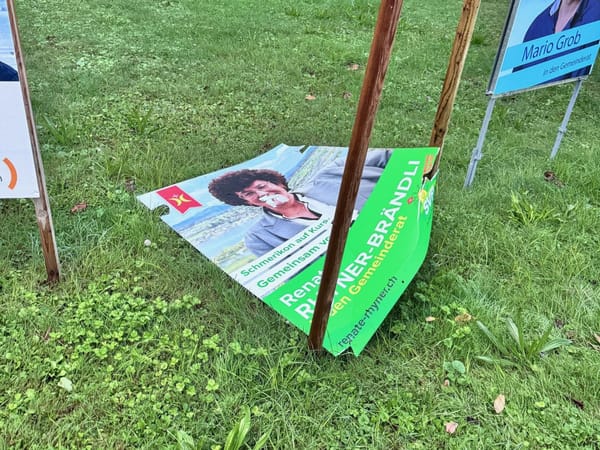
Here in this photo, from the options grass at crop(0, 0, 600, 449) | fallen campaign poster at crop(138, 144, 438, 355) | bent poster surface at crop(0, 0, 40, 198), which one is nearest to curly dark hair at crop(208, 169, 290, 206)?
fallen campaign poster at crop(138, 144, 438, 355)

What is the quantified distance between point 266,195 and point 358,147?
1356 millimetres

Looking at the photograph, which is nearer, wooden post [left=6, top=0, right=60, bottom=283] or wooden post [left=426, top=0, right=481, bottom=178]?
wooden post [left=6, top=0, right=60, bottom=283]

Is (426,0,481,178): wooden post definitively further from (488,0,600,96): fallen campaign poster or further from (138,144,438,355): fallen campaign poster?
(488,0,600,96): fallen campaign poster

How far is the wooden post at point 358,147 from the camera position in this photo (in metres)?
1.21

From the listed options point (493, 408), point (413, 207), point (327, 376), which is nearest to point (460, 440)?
point (493, 408)

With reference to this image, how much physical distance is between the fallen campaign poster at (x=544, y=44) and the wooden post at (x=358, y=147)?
150cm

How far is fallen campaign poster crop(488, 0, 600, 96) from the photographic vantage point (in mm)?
2482

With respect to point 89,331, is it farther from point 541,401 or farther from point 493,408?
point 541,401

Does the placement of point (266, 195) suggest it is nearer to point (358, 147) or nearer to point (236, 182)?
point (236, 182)

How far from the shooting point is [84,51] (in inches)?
165

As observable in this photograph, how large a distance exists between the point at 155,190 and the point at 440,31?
4.22 m

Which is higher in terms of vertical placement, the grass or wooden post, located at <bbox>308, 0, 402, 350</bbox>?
wooden post, located at <bbox>308, 0, 402, 350</bbox>

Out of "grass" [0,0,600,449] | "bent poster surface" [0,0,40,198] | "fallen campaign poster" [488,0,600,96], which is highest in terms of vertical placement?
"fallen campaign poster" [488,0,600,96]

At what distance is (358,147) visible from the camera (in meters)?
1.36
